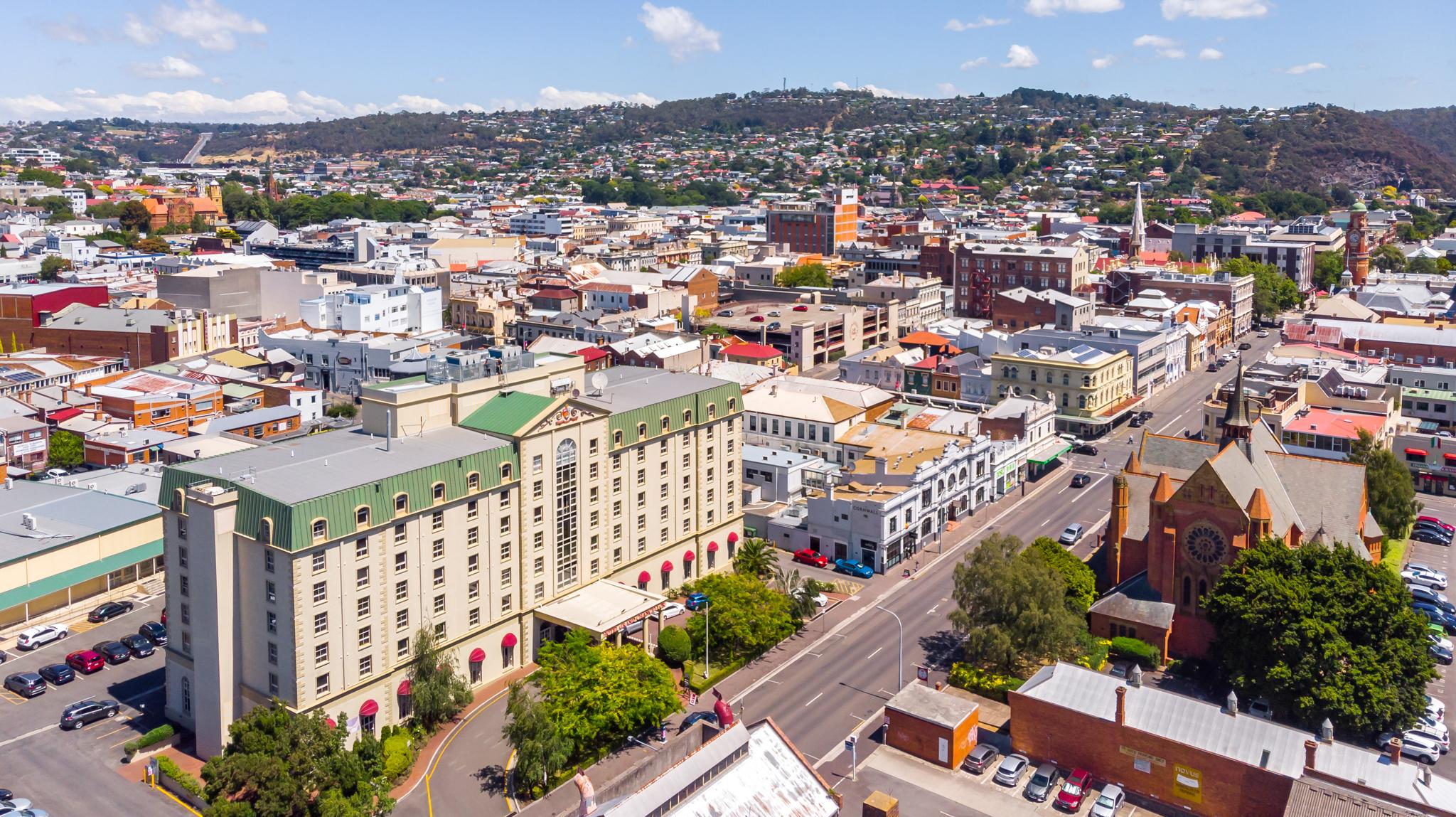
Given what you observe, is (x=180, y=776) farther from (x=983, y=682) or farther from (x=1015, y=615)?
(x=1015, y=615)

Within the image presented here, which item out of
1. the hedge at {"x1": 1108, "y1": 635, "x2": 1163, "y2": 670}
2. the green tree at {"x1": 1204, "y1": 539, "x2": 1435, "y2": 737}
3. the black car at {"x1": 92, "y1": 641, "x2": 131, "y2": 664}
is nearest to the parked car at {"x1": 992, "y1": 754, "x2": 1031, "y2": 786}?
the green tree at {"x1": 1204, "y1": 539, "x2": 1435, "y2": 737}

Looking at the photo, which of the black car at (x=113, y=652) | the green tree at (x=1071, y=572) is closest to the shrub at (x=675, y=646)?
the green tree at (x=1071, y=572)

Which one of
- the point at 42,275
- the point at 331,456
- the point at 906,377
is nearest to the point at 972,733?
the point at 331,456

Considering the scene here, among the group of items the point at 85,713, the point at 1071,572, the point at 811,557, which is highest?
the point at 1071,572

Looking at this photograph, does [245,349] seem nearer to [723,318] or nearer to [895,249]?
[723,318]

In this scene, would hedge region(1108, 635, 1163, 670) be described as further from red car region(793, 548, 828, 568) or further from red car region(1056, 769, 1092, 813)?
red car region(793, 548, 828, 568)

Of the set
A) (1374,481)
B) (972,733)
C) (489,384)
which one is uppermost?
(489,384)

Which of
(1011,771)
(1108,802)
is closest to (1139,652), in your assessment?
(1011,771)
